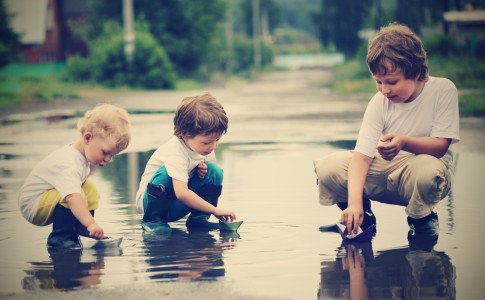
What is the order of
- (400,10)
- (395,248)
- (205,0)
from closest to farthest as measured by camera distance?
(395,248) → (400,10) → (205,0)

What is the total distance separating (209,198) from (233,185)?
251cm

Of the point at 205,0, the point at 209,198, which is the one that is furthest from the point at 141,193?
the point at 205,0

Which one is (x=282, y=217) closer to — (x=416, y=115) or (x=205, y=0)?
(x=416, y=115)

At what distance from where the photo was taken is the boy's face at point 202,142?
21.9 feet

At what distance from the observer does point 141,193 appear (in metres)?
7.01

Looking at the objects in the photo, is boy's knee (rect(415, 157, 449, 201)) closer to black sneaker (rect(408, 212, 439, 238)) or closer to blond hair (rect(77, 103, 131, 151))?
black sneaker (rect(408, 212, 439, 238))

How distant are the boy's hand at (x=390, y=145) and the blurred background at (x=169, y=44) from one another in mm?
11976

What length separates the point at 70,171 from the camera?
630 centimetres

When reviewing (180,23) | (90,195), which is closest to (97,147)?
(90,195)

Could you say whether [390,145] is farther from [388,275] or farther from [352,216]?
[388,275]

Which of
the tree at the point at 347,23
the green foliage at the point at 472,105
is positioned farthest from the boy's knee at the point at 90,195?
the tree at the point at 347,23

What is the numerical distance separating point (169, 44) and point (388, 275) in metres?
44.2

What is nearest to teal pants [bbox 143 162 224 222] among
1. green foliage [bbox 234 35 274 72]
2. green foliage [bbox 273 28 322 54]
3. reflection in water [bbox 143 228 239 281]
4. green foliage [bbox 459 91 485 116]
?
reflection in water [bbox 143 228 239 281]

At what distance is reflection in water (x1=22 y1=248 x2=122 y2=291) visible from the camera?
209 inches
